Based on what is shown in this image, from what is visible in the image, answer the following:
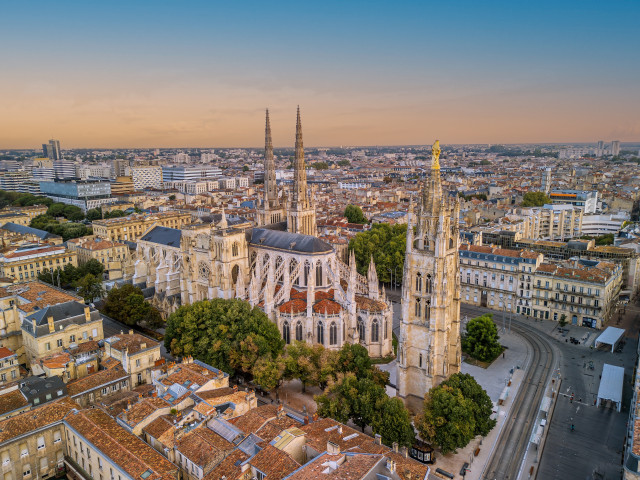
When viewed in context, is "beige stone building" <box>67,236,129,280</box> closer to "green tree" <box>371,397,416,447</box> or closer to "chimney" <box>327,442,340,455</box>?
"green tree" <box>371,397,416,447</box>

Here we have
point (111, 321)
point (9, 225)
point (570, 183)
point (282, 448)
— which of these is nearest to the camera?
point (282, 448)

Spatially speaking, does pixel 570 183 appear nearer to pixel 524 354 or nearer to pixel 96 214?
pixel 524 354

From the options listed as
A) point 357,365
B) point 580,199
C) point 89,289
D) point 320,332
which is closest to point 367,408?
point 357,365

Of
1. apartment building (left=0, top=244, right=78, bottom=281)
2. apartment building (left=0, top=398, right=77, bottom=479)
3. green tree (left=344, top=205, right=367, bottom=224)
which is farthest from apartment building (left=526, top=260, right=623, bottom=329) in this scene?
apartment building (left=0, top=244, right=78, bottom=281)

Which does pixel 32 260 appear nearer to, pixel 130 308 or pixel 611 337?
pixel 130 308

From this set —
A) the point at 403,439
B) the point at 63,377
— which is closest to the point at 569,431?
the point at 403,439

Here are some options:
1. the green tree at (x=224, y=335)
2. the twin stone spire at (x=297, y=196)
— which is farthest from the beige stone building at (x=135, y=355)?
the twin stone spire at (x=297, y=196)
